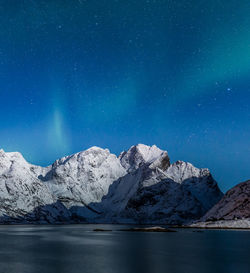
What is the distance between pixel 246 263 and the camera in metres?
35.3

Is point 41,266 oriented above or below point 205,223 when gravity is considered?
below

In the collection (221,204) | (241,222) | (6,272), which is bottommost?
(6,272)

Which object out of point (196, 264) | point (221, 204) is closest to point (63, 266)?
point (196, 264)

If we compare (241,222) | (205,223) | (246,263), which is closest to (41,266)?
(246,263)

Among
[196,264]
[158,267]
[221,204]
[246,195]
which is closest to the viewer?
[158,267]

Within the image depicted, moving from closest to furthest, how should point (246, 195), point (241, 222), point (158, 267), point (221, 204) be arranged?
point (158, 267), point (241, 222), point (246, 195), point (221, 204)

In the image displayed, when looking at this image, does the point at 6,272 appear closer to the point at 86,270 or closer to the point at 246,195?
the point at 86,270

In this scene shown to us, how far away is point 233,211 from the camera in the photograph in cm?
16575

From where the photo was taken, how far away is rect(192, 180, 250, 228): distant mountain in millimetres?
152750

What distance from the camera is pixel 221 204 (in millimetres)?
182750

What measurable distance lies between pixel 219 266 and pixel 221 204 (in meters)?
158

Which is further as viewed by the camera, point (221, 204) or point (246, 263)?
point (221, 204)

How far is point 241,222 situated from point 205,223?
84.7 feet

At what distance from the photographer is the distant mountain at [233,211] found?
152750 mm
